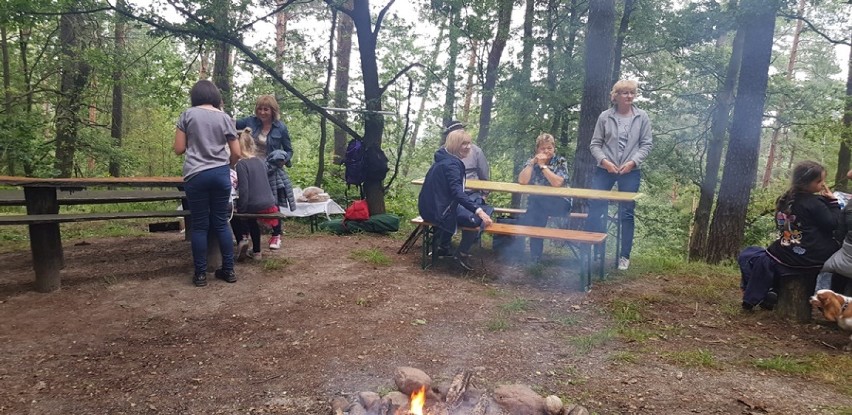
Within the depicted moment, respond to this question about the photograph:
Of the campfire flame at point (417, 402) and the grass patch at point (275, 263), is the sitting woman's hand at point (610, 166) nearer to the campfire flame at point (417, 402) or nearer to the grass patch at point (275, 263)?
the grass patch at point (275, 263)

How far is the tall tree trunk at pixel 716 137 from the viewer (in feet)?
29.7

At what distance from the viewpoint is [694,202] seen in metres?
16.2

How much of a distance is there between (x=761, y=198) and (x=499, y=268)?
909 centimetres

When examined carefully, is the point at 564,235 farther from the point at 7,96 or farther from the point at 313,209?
the point at 7,96

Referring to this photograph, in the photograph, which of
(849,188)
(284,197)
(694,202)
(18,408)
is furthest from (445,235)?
(694,202)

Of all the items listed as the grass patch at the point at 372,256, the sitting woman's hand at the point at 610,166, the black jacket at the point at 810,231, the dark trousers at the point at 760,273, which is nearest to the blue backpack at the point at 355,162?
the grass patch at the point at 372,256

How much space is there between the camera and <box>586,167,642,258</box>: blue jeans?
5.09 metres

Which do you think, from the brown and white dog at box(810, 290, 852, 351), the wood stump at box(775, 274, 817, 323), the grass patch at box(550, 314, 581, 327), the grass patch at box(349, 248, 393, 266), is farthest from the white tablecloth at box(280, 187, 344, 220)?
the brown and white dog at box(810, 290, 852, 351)

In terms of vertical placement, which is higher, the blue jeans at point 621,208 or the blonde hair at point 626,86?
the blonde hair at point 626,86

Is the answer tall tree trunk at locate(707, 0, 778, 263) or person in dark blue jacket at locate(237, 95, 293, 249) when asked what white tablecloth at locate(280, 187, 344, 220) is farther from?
tall tree trunk at locate(707, 0, 778, 263)

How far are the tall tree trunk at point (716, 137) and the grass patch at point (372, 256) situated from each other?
20.4 ft

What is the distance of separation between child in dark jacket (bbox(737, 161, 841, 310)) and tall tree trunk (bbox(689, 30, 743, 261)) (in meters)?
5.38

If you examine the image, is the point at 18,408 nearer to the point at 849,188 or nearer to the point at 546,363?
the point at 546,363

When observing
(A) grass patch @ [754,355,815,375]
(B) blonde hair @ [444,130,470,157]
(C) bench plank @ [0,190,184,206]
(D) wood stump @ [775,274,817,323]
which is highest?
(B) blonde hair @ [444,130,470,157]
